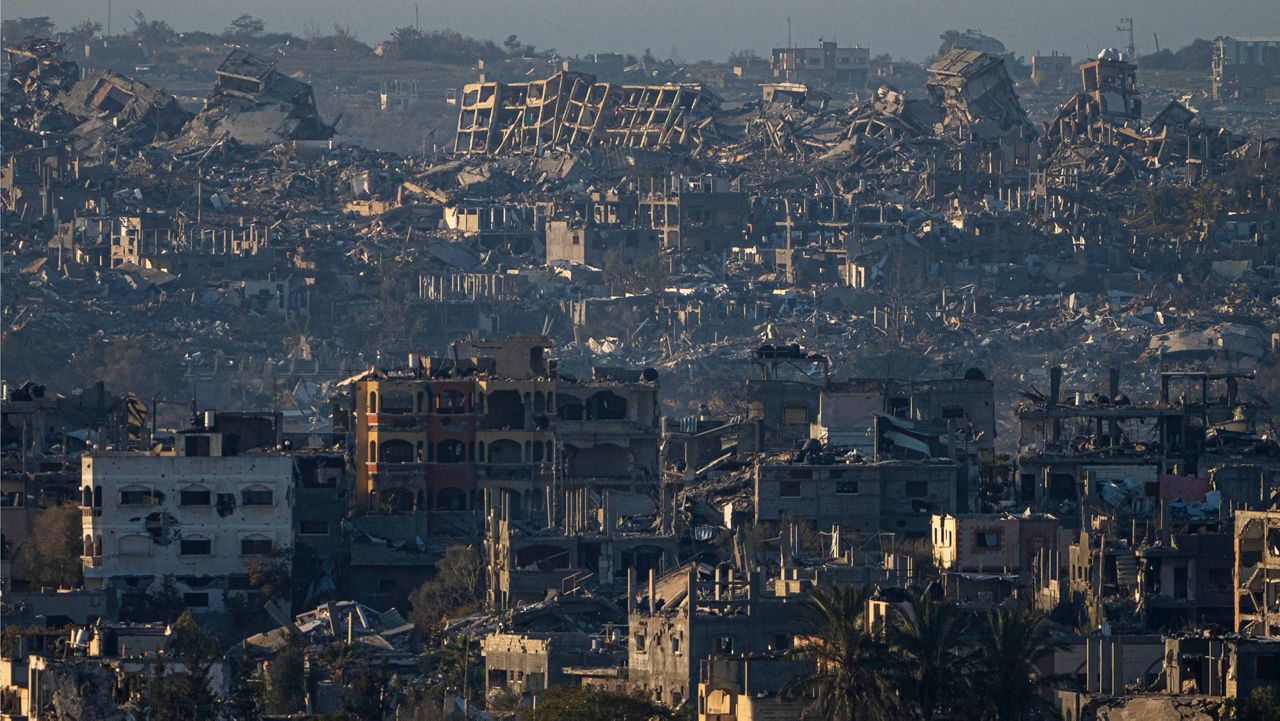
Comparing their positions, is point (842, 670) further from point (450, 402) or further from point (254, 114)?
point (254, 114)

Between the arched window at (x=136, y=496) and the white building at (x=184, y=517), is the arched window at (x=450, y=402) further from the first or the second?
the arched window at (x=136, y=496)

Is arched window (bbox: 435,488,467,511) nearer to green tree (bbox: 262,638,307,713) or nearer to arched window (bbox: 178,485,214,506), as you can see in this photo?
arched window (bbox: 178,485,214,506)

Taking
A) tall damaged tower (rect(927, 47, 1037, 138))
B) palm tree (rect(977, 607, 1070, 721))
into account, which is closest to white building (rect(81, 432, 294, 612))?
palm tree (rect(977, 607, 1070, 721))

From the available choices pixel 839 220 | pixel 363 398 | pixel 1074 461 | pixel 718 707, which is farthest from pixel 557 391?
pixel 839 220

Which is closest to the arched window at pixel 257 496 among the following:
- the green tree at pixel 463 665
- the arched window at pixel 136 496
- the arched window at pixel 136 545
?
the arched window at pixel 136 496

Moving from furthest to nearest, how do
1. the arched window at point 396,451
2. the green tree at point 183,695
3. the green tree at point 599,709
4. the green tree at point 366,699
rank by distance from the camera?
1. the arched window at point 396,451
2. the green tree at point 599,709
3. the green tree at point 366,699
4. the green tree at point 183,695

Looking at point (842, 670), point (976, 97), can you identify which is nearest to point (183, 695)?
point (842, 670)
